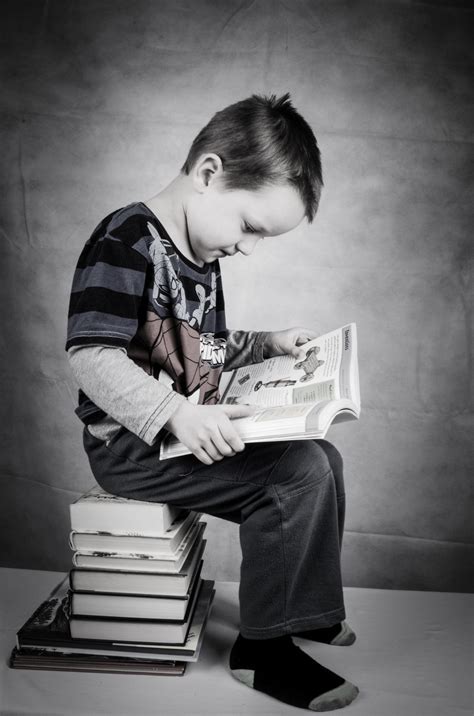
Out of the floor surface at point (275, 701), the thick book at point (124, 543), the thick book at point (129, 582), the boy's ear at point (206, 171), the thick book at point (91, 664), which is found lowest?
the floor surface at point (275, 701)

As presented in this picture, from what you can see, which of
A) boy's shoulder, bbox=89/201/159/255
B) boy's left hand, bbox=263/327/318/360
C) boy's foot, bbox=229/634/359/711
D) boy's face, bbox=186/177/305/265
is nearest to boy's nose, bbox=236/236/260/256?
boy's face, bbox=186/177/305/265

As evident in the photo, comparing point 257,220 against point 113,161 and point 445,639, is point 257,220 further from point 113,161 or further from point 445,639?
point 445,639

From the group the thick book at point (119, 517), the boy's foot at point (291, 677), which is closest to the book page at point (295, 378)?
the thick book at point (119, 517)

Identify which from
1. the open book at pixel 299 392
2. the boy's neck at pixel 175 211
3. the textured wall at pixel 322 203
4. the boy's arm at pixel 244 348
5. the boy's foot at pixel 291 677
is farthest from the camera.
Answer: the textured wall at pixel 322 203

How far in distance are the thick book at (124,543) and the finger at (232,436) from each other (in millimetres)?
203

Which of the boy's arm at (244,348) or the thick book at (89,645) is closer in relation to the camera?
the thick book at (89,645)

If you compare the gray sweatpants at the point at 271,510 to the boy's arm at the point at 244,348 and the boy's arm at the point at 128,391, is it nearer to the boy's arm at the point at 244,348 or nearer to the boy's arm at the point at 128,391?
the boy's arm at the point at 128,391

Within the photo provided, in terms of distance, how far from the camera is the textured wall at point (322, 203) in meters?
1.37

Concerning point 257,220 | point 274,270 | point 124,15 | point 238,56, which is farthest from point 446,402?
point 124,15

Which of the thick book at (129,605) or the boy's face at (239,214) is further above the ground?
the boy's face at (239,214)

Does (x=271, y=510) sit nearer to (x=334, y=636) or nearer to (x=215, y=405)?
(x=215, y=405)

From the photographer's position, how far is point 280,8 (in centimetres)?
137

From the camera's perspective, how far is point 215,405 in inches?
33.3

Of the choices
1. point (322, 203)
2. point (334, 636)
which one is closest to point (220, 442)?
Result: point (334, 636)
